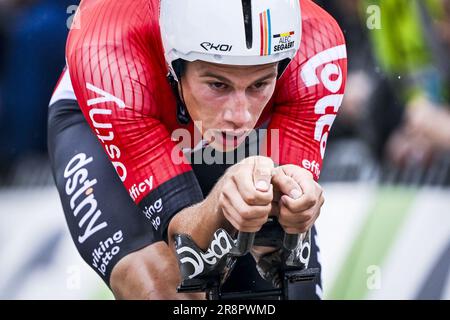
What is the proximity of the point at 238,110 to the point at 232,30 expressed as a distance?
1.11 ft

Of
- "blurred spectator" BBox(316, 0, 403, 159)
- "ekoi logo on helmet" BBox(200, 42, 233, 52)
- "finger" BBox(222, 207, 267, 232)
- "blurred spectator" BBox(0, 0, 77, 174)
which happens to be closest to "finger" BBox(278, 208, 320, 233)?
"finger" BBox(222, 207, 267, 232)

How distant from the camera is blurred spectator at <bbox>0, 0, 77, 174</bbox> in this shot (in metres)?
9.20

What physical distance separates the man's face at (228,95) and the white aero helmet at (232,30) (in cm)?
6

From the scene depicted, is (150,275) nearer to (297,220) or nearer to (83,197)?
(83,197)

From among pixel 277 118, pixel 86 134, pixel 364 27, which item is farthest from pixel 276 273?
pixel 364 27

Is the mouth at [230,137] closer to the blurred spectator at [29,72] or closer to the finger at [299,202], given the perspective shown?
the finger at [299,202]

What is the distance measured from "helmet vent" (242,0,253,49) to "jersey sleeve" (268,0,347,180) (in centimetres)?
51

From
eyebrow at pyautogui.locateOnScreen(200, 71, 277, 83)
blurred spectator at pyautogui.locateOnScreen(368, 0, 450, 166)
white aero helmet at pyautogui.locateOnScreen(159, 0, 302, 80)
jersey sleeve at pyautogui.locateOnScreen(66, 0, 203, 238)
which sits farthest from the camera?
blurred spectator at pyautogui.locateOnScreen(368, 0, 450, 166)

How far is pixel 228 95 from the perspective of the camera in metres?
5.64

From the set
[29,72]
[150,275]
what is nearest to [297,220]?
[150,275]

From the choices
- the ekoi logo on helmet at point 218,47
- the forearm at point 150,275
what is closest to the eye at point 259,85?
the ekoi logo on helmet at point 218,47

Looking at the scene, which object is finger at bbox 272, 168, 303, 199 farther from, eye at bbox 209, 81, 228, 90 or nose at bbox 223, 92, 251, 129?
eye at bbox 209, 81, 228, 90

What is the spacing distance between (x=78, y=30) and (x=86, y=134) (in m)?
0.69
